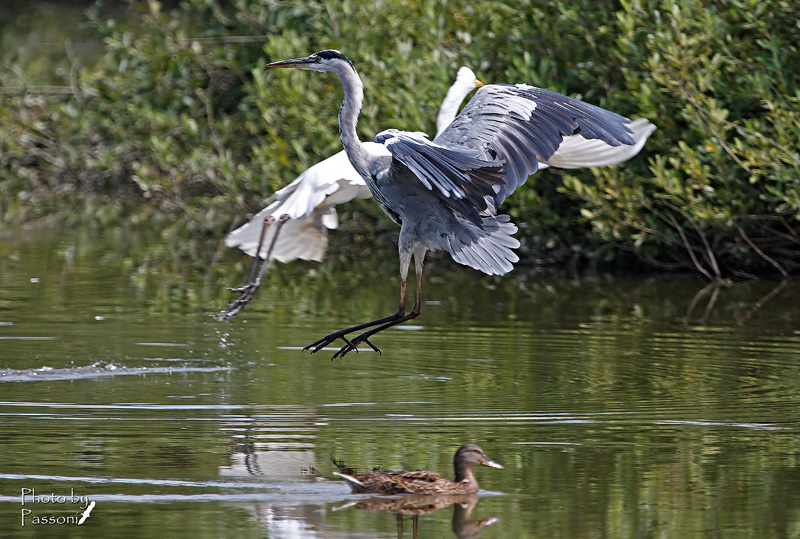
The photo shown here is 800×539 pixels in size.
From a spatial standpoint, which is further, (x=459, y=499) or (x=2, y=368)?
(x=2, y=368)

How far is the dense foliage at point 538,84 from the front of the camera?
11375mm

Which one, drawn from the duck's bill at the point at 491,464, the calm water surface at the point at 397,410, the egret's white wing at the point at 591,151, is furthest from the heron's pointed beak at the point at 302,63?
the duck's bill at the point at 491,464

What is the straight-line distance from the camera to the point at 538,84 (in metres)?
12.1

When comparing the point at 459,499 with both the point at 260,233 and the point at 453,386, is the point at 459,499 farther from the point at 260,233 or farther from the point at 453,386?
the point at 260,233

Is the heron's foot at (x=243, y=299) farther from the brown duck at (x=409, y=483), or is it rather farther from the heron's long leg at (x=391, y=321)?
the brown duck at (x=409, y=483)

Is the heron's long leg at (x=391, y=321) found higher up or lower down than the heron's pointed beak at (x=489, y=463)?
higher up

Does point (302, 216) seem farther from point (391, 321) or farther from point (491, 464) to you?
point (491, 464)

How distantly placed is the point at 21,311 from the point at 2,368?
2.25 metres

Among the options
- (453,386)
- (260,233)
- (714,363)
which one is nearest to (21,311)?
(260,233)

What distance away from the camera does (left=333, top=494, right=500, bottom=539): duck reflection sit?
475 cm

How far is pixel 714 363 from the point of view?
8.03m

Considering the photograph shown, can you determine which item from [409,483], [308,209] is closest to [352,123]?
[308,209]

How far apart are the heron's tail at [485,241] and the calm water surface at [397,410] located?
0.72 m

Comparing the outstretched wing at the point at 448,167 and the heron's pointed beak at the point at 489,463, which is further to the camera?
the outstretched wing at the point at 448,167
